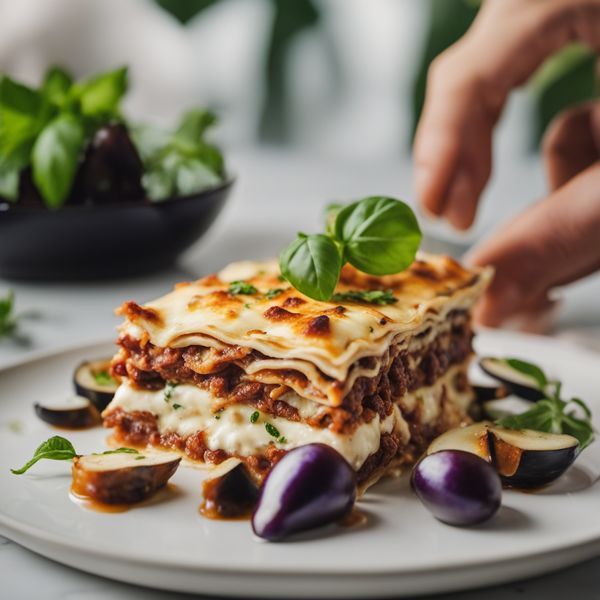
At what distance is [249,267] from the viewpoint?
3.75 meters

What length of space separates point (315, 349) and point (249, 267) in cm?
100

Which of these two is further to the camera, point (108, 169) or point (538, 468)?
point (108, 169)

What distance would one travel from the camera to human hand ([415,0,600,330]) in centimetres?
460

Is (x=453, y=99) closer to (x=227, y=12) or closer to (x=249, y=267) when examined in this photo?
(x=249, y=267)

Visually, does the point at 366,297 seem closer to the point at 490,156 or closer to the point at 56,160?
the point at 490,156

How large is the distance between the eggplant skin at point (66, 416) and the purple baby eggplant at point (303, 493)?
106 cm

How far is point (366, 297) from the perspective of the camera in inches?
127

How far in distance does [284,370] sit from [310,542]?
0.59 meters

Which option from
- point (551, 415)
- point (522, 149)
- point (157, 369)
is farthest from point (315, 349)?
point (522, 149)

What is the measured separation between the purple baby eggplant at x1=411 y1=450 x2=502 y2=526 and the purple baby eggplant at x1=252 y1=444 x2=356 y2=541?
0.22 m

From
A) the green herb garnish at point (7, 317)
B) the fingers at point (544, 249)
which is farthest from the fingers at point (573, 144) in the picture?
the green herb garnish at point (7, 317)

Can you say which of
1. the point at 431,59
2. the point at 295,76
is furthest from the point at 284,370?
the point at 295,76

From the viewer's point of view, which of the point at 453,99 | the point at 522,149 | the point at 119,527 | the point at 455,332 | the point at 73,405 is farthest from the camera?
the point at 522,149

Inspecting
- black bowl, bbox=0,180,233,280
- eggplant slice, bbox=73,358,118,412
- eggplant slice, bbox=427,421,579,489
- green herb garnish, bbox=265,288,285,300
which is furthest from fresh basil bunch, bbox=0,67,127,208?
eggplant slice, bbox=427,421,579,489
